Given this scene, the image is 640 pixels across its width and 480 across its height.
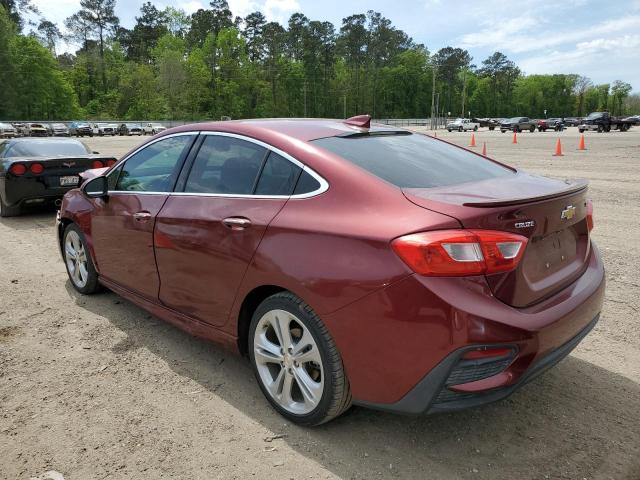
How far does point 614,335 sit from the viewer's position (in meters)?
3.80

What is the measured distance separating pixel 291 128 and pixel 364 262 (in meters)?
1.26

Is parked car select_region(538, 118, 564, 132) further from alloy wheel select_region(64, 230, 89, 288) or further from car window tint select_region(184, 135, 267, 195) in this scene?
car window tint select_region(184, 135, 267, 195)

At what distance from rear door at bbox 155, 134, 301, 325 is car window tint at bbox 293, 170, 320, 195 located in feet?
0.17

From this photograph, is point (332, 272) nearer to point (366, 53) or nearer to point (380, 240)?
point (380, 240)

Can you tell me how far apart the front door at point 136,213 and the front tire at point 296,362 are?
1.16 meters

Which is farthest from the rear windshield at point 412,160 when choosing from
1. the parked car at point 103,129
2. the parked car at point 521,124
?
the parked car at point 103,129

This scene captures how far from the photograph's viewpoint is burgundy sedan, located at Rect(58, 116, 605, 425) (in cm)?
218

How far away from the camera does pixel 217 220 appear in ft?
9.98

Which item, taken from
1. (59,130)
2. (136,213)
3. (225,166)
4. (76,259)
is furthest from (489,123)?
(225,166)

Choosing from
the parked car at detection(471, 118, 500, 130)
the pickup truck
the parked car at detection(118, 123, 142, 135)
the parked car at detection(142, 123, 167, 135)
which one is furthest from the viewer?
the parked car at detection(471, 118, 500, 130)

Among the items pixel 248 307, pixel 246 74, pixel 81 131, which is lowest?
pixel 248 307

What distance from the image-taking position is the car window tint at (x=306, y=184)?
106 inches

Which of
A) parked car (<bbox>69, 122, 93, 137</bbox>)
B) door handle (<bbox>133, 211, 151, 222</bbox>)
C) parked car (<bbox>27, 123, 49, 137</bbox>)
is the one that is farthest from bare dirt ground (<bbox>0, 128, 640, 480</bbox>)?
parked car (<bbox>69, 122, 93, 137</bbox>)

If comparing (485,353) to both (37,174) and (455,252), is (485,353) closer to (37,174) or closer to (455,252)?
(455,252)
